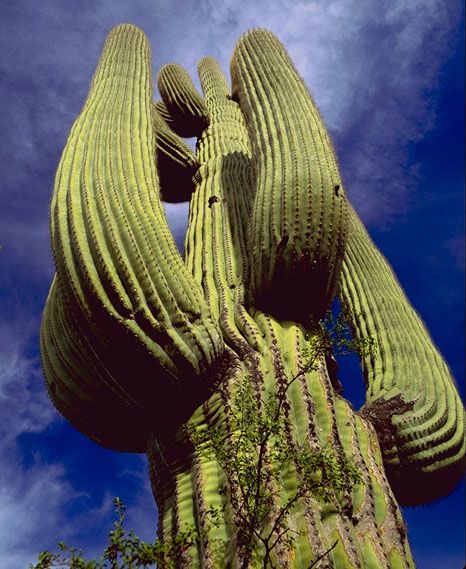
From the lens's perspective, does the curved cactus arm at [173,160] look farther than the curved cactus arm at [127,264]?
Yes

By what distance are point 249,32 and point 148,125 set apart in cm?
165

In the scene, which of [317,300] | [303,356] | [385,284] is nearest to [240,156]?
[385,284]

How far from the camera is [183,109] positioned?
676cm

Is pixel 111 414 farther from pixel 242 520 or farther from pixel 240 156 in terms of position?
pixel 240 156

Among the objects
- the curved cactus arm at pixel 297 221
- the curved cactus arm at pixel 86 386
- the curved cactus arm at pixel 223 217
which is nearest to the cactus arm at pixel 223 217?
the curved cactus arm at pixel 223 217

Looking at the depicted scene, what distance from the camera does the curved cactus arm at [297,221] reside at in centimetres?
382

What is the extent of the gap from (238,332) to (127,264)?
0.77 metres

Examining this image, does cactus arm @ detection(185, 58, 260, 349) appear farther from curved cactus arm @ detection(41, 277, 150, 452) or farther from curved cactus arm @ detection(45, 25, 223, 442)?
curved cactus arm @ detection(41, 277, 150, 452)

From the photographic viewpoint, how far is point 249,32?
5.63 m

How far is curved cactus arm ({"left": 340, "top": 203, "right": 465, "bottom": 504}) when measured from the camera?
3.84 m

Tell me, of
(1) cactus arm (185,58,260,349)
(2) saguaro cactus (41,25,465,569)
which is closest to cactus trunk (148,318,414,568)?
(2) saguaro cactus (41,25,465,569)

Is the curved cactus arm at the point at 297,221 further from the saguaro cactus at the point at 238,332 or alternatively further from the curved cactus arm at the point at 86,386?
the curved cactus arm at the point at 86,386

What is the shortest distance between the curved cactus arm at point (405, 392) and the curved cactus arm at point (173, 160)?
1.85m

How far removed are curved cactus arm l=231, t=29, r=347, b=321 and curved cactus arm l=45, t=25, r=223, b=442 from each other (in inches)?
21.9
